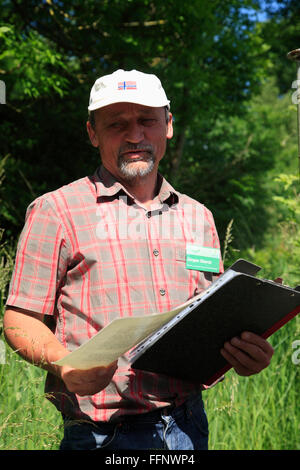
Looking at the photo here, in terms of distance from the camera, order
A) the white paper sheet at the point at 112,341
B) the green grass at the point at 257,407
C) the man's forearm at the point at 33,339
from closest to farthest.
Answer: the white paper sheet at the point at 112,341 < the man's forearm at the point at 33,339 < the green grass at the point at 257,407

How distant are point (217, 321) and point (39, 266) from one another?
565mm

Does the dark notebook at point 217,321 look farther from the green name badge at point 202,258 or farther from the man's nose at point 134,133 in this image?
the man's nose at point 134,133

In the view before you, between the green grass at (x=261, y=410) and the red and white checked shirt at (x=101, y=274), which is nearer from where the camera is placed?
the red and white checked shirt at (x=101, y=274)

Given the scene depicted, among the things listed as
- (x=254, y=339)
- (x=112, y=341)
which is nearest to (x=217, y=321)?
(x=254, y=339)

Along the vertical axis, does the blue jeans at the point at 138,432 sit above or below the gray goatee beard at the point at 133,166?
below

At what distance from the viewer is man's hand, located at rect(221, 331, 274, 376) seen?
1654 mm

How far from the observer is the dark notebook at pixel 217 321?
1.47 meters

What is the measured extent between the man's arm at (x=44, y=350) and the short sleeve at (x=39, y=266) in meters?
0.04

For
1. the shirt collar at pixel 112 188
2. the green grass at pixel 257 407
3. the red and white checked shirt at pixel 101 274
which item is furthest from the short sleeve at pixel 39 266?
the green grass at pixel 257 407

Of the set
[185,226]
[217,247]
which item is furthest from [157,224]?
[217,247]

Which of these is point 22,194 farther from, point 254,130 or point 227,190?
point 254,130

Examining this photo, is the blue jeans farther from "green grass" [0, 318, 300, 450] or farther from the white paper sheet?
"green grass" [0, 318, 300, 450]

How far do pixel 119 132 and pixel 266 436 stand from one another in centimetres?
228

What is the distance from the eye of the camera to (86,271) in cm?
178
